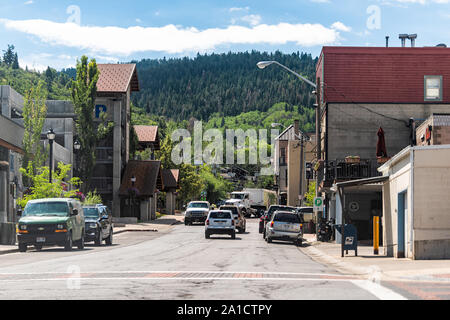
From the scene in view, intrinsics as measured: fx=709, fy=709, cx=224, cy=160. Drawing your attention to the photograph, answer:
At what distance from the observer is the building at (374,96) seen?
149ft

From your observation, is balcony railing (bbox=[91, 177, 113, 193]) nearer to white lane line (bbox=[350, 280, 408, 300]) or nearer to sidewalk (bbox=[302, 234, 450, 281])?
sidewalk (bbox=[302, 234, 450, 281])

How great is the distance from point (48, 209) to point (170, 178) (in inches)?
2287

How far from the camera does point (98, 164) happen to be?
68500mm

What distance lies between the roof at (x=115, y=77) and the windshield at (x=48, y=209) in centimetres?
3900

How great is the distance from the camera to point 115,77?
70.0 meters

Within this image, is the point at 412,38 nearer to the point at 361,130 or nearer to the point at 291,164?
the point at 361,130

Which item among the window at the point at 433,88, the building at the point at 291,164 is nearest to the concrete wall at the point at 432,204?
the window at the point at 433,88

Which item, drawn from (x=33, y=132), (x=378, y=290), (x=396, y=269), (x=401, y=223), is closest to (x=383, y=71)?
(x=401, y=223)

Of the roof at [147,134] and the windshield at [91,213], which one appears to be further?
the roof at [147,134]

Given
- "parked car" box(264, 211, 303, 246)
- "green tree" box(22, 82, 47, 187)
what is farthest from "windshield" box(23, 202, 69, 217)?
"green tree" box(22, 82, 47, 187)

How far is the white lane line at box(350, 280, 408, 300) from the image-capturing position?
1171 centimetres

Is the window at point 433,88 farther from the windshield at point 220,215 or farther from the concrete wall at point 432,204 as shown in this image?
the concrete wall at point 432,204
